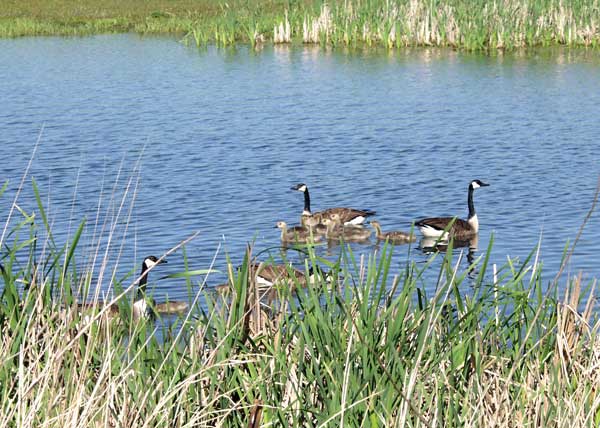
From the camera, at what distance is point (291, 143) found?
21.7m

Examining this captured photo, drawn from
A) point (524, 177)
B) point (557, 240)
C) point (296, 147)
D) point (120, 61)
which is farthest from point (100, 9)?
point (557, 240)

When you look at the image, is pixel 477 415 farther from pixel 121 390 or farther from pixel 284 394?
pixel 121 390

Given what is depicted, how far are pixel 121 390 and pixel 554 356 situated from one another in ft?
7.52

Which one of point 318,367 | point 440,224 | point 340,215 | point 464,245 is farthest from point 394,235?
point 318,367

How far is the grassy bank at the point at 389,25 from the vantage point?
1291 inches

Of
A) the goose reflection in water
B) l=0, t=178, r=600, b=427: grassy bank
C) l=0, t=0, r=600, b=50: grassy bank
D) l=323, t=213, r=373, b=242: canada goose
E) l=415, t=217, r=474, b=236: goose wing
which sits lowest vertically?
the goose reflection in water

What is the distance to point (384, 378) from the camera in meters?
5.73

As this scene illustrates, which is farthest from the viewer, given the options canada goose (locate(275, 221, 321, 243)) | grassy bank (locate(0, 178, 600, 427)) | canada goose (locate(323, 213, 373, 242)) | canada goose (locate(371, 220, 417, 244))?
canada goose (locate(323, 213, 373, 242))

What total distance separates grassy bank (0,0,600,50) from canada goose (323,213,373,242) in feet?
61.2

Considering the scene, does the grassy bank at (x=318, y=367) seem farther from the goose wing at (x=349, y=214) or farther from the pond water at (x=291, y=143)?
the goose wing at (x=349, y=214)

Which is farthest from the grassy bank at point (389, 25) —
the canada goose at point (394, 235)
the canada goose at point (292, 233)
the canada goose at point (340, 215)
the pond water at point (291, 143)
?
the canada goose at point (292, 233)

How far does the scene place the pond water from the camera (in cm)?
1499

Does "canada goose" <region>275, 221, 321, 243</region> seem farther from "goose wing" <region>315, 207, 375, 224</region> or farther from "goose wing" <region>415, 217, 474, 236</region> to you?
"goose wing" <region>415, 217, 474, 236</region>

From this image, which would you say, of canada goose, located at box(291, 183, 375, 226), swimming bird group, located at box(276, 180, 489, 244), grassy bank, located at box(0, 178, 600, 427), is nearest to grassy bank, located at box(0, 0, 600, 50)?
canada goose, located at box(291, 183, 375, 226)
